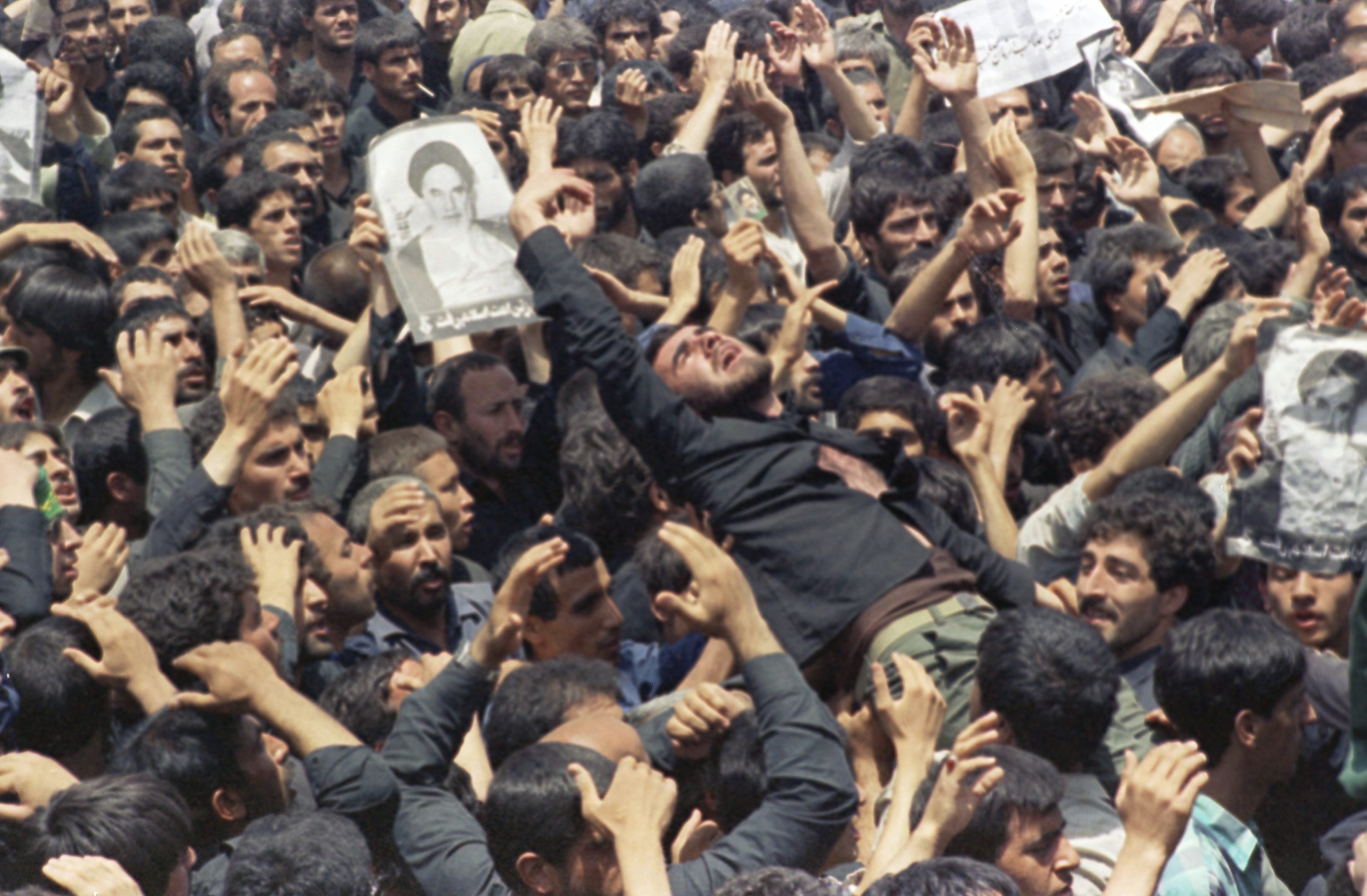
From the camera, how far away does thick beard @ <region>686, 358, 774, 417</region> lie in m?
4.94

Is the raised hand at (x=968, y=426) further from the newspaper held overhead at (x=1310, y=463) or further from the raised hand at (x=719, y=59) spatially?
the raised hand at (x=719, y=59)

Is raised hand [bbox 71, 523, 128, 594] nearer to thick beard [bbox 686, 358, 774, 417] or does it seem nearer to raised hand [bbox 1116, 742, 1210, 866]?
thick beard [bbox 686, 358, 774, 417]

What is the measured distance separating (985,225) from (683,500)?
1.95 m

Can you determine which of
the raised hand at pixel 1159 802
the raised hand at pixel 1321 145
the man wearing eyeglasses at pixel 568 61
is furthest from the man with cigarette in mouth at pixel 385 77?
the raised hand at pixel 1159 802

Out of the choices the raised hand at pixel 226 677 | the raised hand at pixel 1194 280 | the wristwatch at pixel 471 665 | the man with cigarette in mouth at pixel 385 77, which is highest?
the raised hand at pixel 226 677

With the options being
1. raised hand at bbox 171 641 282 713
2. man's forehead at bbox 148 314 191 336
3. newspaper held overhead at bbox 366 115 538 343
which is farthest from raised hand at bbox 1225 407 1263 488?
man's forehead at bbox 148 314 191 336

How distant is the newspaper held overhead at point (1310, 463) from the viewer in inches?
177

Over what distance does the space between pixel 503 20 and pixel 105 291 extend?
4.94 metres

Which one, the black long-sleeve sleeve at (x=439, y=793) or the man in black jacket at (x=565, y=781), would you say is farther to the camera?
the black long-sleeve sleeve at (x=439, y=793)

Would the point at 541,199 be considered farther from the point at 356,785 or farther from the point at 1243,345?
the point at 1243,345

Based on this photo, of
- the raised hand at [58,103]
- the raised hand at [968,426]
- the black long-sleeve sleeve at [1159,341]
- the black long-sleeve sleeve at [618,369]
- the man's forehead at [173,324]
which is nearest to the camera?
the black long-sleeve sleeve at [618,369]

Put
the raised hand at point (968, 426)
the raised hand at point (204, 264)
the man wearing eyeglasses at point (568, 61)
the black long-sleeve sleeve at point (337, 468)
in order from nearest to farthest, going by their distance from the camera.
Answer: the raised hand at point (968, 426) < the black long-sleeve sleeve at point (337, 468) < the raised hand at point (204, 264) < the man wearing eyeglasses at point (568, 61)

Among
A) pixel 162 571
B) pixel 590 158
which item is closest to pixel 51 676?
pixel 162 571

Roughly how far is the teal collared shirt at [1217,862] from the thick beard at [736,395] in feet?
5.35
